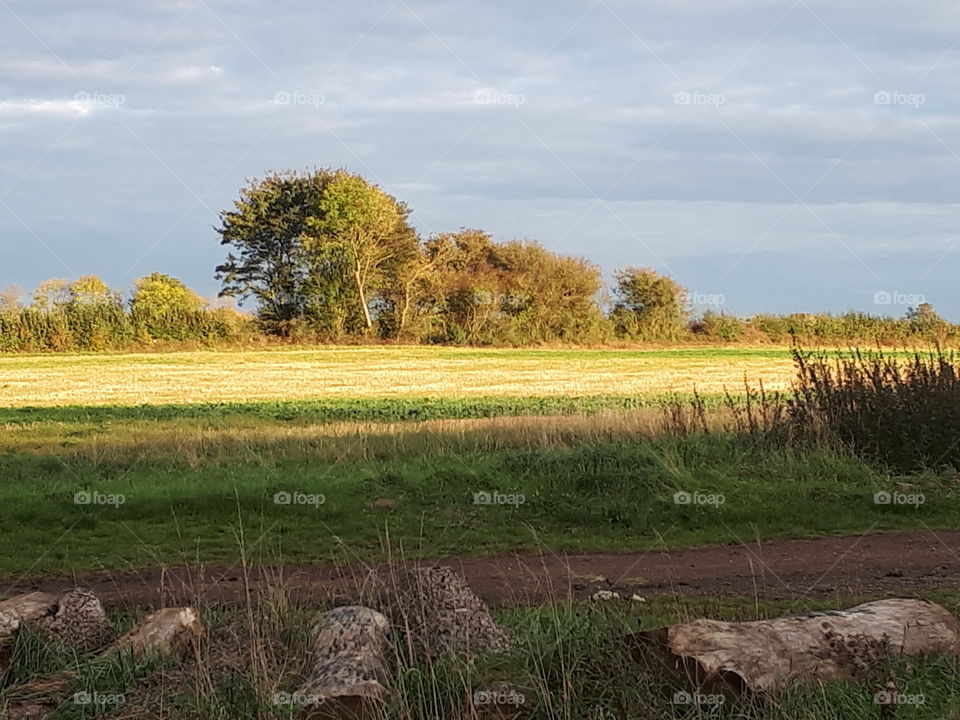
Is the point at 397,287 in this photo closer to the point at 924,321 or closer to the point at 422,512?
the point at 924,321

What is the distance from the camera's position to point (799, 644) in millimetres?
6152

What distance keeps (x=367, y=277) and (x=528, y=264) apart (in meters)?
11.3

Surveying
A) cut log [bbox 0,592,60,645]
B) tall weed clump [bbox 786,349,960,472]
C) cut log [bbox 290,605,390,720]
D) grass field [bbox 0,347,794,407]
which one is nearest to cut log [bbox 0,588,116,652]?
cut log [bbox 0,592,60,645]

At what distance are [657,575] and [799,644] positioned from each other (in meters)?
4.01

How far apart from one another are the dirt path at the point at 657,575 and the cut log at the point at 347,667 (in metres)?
1.64

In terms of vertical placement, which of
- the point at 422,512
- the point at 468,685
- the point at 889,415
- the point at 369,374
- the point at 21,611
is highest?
the point at 369,374

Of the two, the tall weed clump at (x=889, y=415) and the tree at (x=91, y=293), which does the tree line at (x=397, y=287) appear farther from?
the tall weed clump at (x=889, y=415)

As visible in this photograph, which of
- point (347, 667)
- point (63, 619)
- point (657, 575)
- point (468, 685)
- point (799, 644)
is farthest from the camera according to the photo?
point (657, 575)

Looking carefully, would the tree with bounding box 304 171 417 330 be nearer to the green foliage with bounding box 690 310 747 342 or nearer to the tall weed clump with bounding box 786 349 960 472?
the green foliage with bounding box 690 310 747 342

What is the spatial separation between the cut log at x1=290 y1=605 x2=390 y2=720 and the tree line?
63.3 m

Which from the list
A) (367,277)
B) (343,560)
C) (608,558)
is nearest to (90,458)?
(343,560)

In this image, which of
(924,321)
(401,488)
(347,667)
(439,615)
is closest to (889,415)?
(401,488)

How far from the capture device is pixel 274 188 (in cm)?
7469

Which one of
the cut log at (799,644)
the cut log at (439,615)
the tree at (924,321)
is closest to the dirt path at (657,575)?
the cut log at (439,615)
